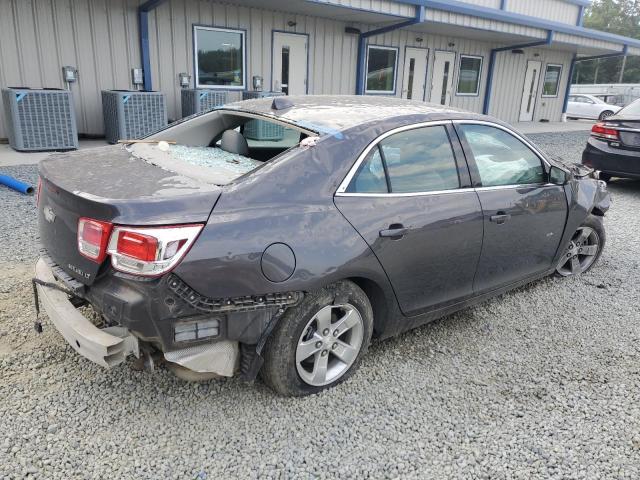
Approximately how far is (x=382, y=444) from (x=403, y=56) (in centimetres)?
1442

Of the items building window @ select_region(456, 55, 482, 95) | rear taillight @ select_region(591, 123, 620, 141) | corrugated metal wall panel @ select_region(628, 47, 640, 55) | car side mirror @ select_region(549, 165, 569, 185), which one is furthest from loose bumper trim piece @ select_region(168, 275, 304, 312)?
corrugated metal wall panel @ select_region(628, 47, 640, 55)

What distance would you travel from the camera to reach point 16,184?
21.4ft

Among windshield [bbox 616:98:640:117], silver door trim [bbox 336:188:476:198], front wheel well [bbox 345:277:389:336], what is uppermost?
windshield [bbox 616:98:640:117]

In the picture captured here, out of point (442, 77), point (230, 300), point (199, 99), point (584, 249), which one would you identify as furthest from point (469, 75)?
point (230, 300)

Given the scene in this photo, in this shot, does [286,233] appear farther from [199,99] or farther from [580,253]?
[199,99]

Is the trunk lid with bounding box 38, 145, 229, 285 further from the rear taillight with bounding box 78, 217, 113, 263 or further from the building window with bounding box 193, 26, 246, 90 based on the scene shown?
the building window with bounding box 193, 26, 246, 90

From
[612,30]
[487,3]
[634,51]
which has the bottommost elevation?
[634,51]

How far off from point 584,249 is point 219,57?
941 centimetres

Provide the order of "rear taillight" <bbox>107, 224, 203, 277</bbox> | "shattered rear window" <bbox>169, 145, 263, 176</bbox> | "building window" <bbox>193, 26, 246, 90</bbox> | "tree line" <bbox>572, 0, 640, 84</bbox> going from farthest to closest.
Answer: "tree line" <bbox>572, 0, 640, 84</bbox>, "building window" <bbox>193, 26, 246, 90</bbox>, "shattered rear window" <bbox>169, 145, 263, 176</bbox>, "rear taillight" <bbox>107, 224, 203, 277</bbox>

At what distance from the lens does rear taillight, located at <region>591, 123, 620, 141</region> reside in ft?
25.8

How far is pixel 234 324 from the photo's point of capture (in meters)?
2.41

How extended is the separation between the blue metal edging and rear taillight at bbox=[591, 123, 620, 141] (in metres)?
8.08

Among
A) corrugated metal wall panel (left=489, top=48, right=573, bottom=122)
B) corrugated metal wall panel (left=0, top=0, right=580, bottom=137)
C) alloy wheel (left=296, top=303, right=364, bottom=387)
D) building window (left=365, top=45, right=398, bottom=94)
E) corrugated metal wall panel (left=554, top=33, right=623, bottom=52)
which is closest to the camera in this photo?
alloy wheel (left=296, top=303, right=364, bottom=387)

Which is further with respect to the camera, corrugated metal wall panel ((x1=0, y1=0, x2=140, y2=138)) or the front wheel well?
corrugated metal wall panel ((x1=0, y1=0, x2=140, y2=138))
